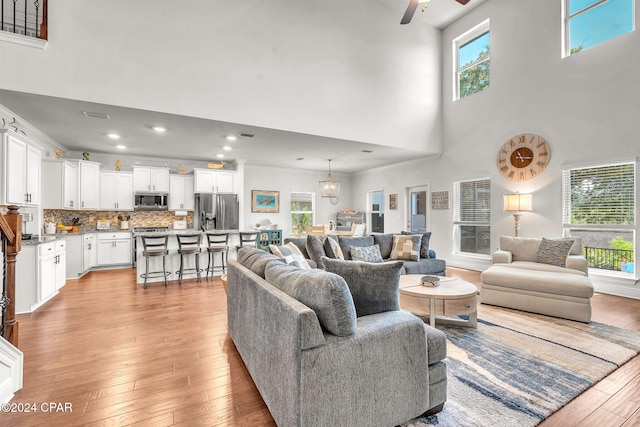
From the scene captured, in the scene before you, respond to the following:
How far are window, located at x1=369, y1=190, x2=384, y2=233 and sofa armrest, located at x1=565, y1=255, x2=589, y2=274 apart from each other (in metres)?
5.48

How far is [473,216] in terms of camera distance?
6484 mm

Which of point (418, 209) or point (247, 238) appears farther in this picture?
point (418, 209)

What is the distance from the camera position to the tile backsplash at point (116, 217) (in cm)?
625

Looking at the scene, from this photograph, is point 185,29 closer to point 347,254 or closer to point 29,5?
point 29,5

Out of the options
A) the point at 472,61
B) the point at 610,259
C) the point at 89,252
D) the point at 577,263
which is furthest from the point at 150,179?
the point at 610,259

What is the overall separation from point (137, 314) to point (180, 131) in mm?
3119

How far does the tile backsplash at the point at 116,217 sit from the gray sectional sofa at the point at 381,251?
4356 millimetres

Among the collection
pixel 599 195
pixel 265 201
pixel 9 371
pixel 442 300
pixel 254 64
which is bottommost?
pixel 9 371

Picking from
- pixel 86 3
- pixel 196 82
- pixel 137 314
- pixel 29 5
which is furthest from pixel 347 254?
pixel 29 5

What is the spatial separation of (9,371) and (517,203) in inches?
260

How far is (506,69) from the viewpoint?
5770 millimetres

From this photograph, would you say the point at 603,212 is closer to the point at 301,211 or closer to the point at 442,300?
the point at 442,300

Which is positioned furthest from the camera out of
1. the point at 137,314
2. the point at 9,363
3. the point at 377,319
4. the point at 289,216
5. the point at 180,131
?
the point at 289,216

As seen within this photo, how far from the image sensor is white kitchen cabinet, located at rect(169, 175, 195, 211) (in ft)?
24.0
